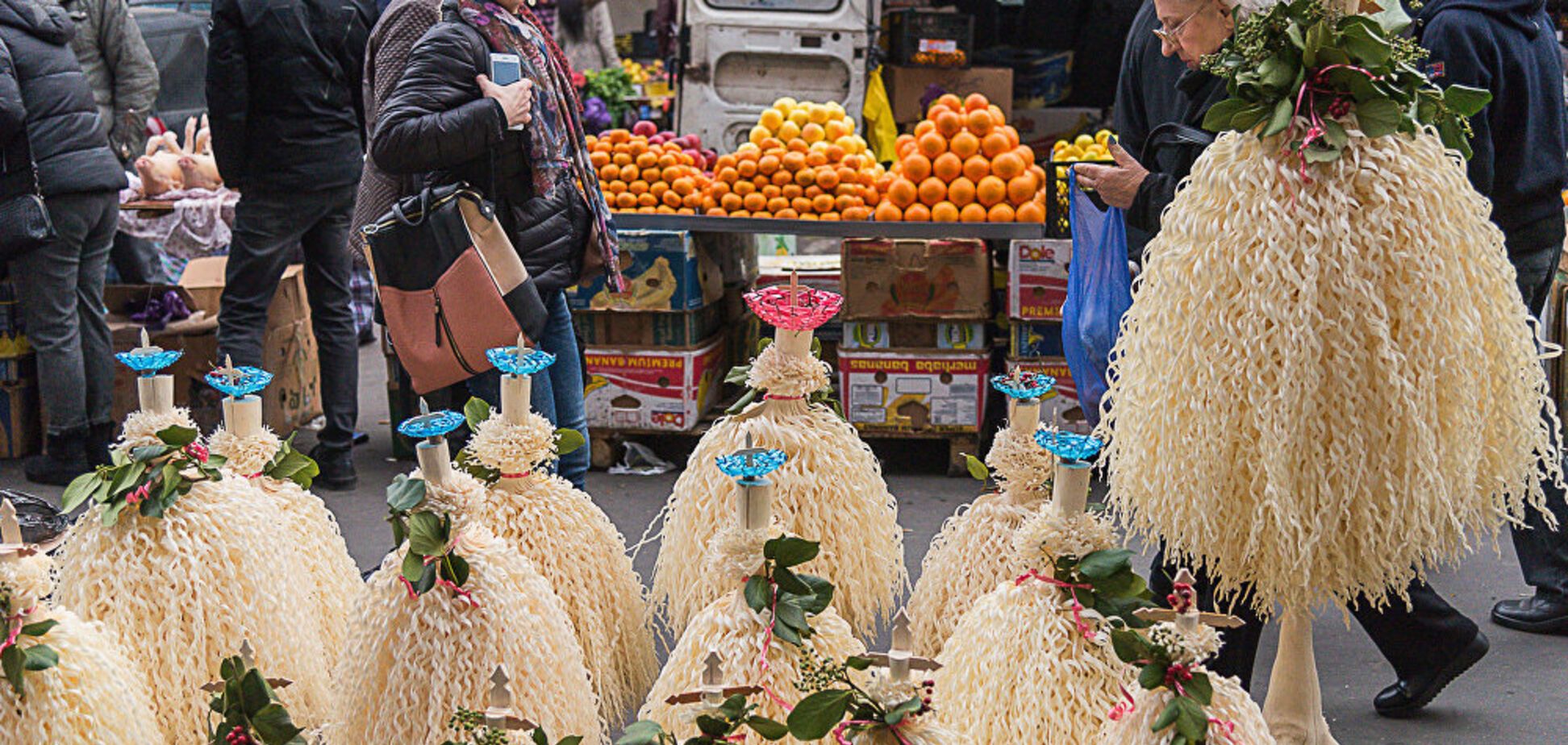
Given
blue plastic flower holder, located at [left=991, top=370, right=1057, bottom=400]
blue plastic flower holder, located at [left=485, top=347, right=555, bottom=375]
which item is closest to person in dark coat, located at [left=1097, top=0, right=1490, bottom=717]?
blue plastic flower holder, located at [left=991, top=370, right=1057, bottom=400]

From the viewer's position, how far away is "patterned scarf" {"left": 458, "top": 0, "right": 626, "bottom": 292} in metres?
3.39

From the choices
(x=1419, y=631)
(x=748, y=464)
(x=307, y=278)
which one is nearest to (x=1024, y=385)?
(x=748, y=464)

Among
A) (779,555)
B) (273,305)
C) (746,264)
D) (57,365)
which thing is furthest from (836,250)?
(779,555)

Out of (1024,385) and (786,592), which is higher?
(1024,385)

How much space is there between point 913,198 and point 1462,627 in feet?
8.90

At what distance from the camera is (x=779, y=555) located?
75.0 inches

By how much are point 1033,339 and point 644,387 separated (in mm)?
1380

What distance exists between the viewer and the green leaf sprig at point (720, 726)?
5.53 ft

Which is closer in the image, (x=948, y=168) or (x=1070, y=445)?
(x=1070, y=445)

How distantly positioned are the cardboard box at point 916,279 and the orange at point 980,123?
52cm

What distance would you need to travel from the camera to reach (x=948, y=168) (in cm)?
529

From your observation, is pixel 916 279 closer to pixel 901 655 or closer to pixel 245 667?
pixel 245 667

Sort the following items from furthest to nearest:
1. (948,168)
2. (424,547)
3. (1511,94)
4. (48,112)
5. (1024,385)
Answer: (948,168) < (48,112) < (1511,94) < (1024,385) < (424,547)

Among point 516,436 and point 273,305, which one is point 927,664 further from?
point 273,305
